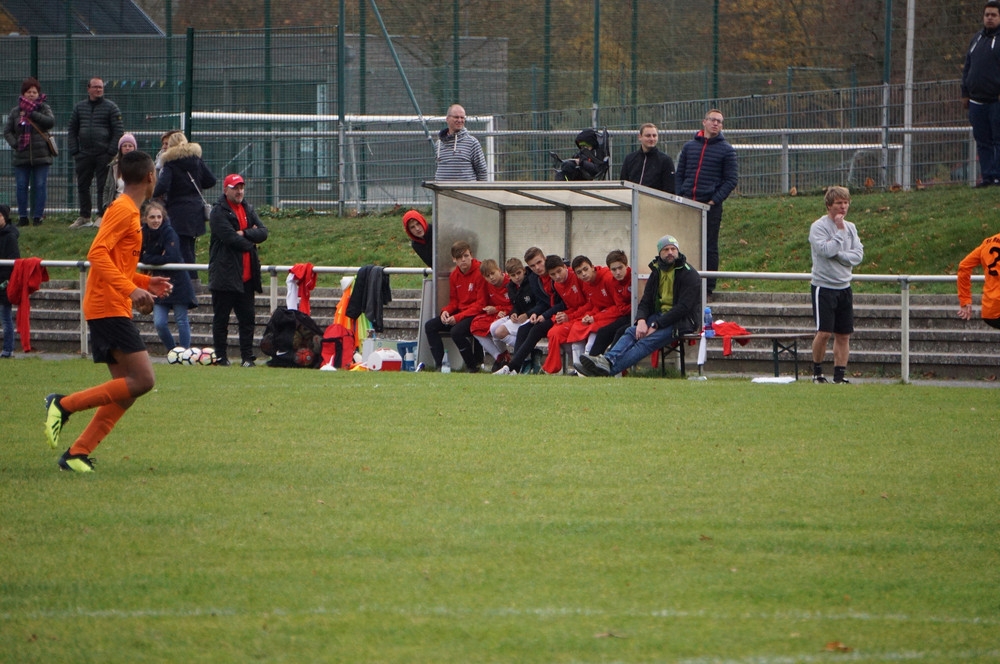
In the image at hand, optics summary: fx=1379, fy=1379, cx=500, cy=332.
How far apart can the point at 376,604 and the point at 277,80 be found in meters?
20.3

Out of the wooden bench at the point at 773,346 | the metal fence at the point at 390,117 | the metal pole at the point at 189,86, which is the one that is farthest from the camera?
the metal pole at the point at 189,86

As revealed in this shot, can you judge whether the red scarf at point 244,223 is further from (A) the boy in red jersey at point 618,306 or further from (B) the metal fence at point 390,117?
(B) the metal fence at point 390,117

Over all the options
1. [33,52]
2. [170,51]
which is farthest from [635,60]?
[33,52]

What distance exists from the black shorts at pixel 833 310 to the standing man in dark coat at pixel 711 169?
2.64 meters

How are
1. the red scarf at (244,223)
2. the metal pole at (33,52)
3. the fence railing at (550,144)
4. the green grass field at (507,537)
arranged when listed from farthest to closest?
the metal pole at (33,52) < the fence railing at (550,144) < the red scarf at (244,223) < the green grass field at (507,537)

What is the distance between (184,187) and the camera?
17547mm

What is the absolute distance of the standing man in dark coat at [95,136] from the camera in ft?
71.7

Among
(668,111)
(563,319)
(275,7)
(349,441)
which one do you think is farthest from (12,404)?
(275,7)

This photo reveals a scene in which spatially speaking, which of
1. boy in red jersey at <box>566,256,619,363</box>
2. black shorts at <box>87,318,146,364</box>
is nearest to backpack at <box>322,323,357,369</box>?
boy in red jersey at <box>566,256,619,363</box>

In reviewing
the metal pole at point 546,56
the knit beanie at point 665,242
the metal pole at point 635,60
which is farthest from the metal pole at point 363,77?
the knit beanie at point 665,242

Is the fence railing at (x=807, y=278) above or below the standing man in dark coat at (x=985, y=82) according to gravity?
below

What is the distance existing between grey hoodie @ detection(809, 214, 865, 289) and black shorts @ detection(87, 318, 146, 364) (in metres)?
7.67

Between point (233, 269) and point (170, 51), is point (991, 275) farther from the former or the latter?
point (170, 51)

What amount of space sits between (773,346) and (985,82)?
624 cm
